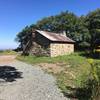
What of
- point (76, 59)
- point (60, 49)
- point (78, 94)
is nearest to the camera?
point (78, 94)

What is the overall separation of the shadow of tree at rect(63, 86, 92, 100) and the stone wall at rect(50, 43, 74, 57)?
67.2ft

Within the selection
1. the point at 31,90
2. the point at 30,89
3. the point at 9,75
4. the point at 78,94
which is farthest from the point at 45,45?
the point at 78,94

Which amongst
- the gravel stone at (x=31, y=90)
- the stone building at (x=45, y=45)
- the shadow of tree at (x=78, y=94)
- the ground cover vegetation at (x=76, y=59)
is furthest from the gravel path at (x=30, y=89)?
the stone building at (x=45, y=45)

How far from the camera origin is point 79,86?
13.7 m

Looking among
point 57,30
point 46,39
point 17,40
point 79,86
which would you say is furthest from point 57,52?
point 17,40

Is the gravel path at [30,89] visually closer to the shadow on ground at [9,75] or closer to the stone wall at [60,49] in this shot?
the shadow on ground at [9,75]

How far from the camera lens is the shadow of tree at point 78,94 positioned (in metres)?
11.3

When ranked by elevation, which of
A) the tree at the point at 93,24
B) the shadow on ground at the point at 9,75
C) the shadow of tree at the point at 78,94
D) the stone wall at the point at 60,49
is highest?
the tree at the point at 93,24

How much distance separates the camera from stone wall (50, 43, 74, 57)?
3338 centimetres

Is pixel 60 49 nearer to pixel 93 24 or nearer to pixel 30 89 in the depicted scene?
pixel 93 24

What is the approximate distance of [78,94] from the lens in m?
11.9

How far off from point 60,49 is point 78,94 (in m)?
23.7

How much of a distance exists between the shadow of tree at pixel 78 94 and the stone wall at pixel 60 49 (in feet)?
67.2

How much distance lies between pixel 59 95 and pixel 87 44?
35.3 metres
